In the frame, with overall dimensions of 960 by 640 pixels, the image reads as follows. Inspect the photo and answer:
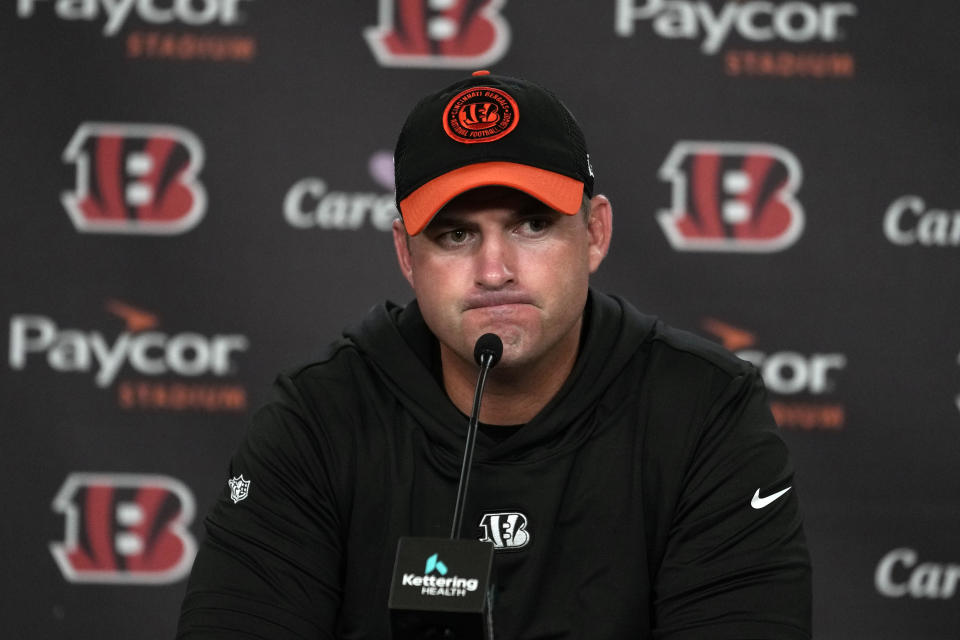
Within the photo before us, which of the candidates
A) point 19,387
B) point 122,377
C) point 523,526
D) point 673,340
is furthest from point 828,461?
point 19,387

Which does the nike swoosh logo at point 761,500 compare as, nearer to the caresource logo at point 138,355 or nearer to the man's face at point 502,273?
the man's face at point 502,273

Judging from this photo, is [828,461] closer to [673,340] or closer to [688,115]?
[688,115]

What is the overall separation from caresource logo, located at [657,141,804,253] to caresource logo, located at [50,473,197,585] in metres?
1.26

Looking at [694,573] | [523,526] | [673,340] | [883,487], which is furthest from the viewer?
[883,487]

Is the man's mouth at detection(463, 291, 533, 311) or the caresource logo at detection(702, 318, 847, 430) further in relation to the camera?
the caresource logo at detection(702, 318, 847, 430)

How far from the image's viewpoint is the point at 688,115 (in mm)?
2715

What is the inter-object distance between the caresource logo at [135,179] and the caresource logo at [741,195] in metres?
1.04

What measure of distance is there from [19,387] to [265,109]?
32.0 inches

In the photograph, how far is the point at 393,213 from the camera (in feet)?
9.01

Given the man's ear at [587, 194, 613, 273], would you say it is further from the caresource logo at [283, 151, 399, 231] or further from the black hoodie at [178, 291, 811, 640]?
the caresource logo at [283, 151, 399, 231]

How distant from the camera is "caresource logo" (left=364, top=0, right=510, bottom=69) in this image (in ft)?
8.93

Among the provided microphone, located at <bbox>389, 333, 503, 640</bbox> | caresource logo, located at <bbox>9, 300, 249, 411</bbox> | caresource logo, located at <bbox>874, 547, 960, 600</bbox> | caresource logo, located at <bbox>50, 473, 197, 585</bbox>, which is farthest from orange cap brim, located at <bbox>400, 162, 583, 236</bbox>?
caresource logo, located at <bbox>874, 547, 960, 600</bbox>

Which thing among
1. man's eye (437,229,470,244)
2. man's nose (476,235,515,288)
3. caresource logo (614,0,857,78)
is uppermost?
caresource logo (614,0,857,78)

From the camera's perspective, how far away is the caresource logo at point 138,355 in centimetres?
271
